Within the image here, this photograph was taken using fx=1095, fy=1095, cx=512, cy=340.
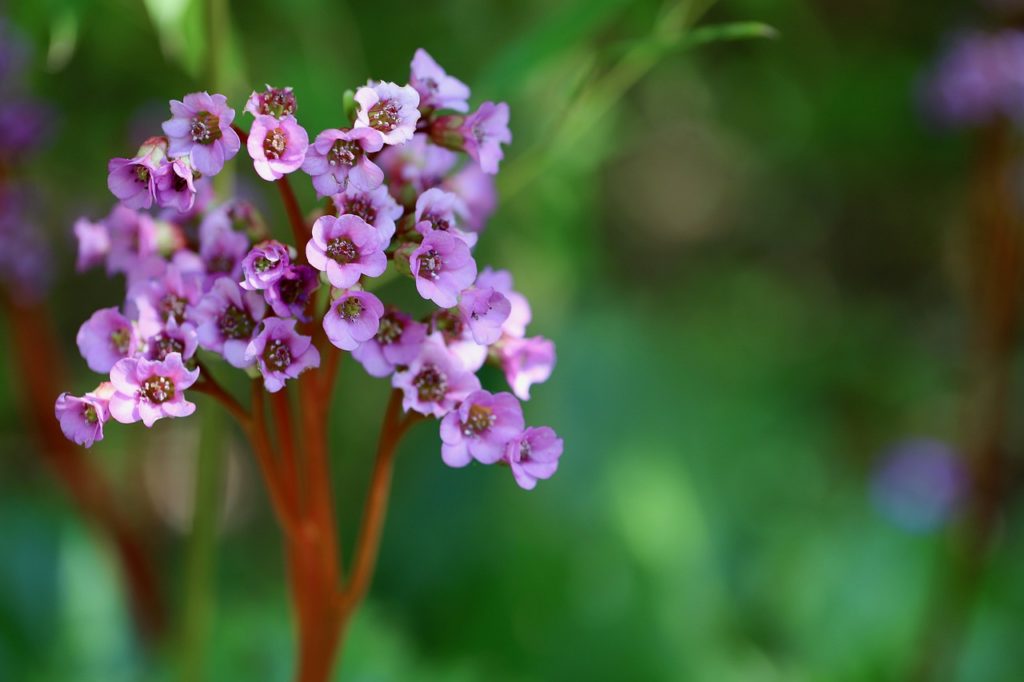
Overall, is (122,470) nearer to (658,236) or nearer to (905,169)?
(658,236)

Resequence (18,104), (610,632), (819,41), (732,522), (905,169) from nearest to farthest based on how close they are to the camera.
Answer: (18,104), (610,632), (732,522), (819,41), (905,169)

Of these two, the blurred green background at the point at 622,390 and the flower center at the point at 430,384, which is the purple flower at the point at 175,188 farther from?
the blurred green background at the point at 622,390

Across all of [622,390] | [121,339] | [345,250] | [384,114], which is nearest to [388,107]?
[384,114]

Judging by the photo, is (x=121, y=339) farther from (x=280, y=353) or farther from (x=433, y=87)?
(x=433, y=87)

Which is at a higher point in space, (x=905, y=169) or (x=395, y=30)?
(x=905, y=169)

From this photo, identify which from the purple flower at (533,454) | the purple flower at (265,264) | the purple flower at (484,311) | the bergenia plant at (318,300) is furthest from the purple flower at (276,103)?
Result: the purple flower at (533,454)

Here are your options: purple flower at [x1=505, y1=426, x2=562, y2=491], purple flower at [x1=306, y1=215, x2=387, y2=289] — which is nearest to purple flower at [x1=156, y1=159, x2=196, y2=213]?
purple flower at [x1=306, y1=215, x2=387, y2=289]

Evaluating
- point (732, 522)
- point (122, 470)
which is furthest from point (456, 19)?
point (122, 470)
